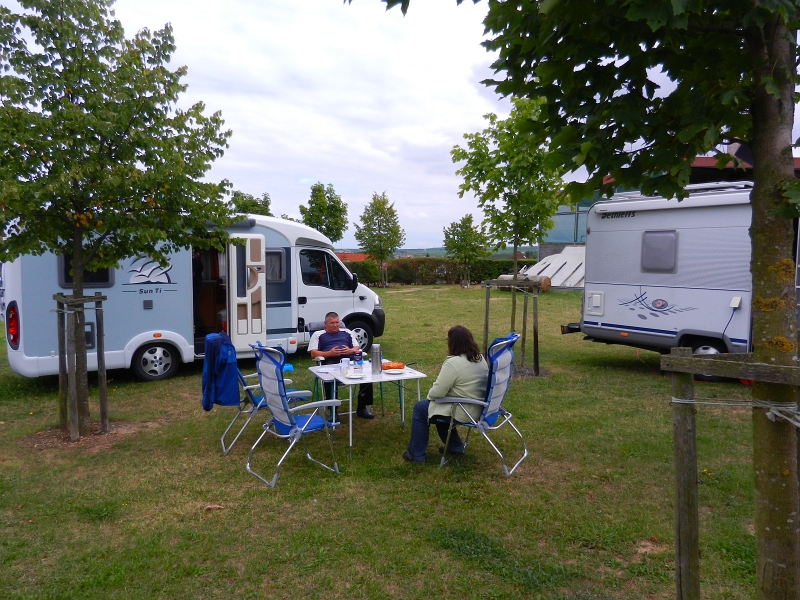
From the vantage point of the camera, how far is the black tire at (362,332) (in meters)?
10.6

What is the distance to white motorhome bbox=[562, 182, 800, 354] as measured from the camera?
26.2 feet

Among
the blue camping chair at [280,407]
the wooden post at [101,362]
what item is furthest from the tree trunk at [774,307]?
the wooden post at [101,362]

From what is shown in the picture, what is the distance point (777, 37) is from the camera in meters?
2.20

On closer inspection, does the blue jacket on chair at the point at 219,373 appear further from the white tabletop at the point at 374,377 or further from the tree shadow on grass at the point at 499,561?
the tree shadow on grass at the point at 499,561

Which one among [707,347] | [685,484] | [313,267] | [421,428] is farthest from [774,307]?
[313,267]

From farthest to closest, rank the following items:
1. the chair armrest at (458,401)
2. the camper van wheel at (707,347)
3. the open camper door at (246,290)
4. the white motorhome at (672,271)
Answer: the open camper door at (246,290) → the camper van wheel at (707,347) → the white motorhome at (672,271) → the chair armrest at (458,401)

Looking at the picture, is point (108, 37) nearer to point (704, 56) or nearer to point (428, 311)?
point (704, 56)

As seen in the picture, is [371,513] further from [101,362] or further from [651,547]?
[101,362]

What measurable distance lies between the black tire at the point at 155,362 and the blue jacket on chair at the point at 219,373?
331 cm

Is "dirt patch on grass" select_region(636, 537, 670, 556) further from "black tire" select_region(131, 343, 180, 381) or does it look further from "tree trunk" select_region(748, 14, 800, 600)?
"black tire" select_region(131, 343, 180, 381)

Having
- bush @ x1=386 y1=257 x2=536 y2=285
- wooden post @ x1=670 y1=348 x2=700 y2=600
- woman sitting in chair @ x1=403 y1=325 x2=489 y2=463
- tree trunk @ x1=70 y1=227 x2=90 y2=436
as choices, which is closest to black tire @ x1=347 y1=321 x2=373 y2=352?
tree trunk @ x1=70 y1=227 x2=90 y2=436

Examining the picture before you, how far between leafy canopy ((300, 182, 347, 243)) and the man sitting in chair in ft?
69.1

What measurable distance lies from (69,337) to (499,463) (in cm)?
418

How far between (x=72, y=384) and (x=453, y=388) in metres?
3.55
